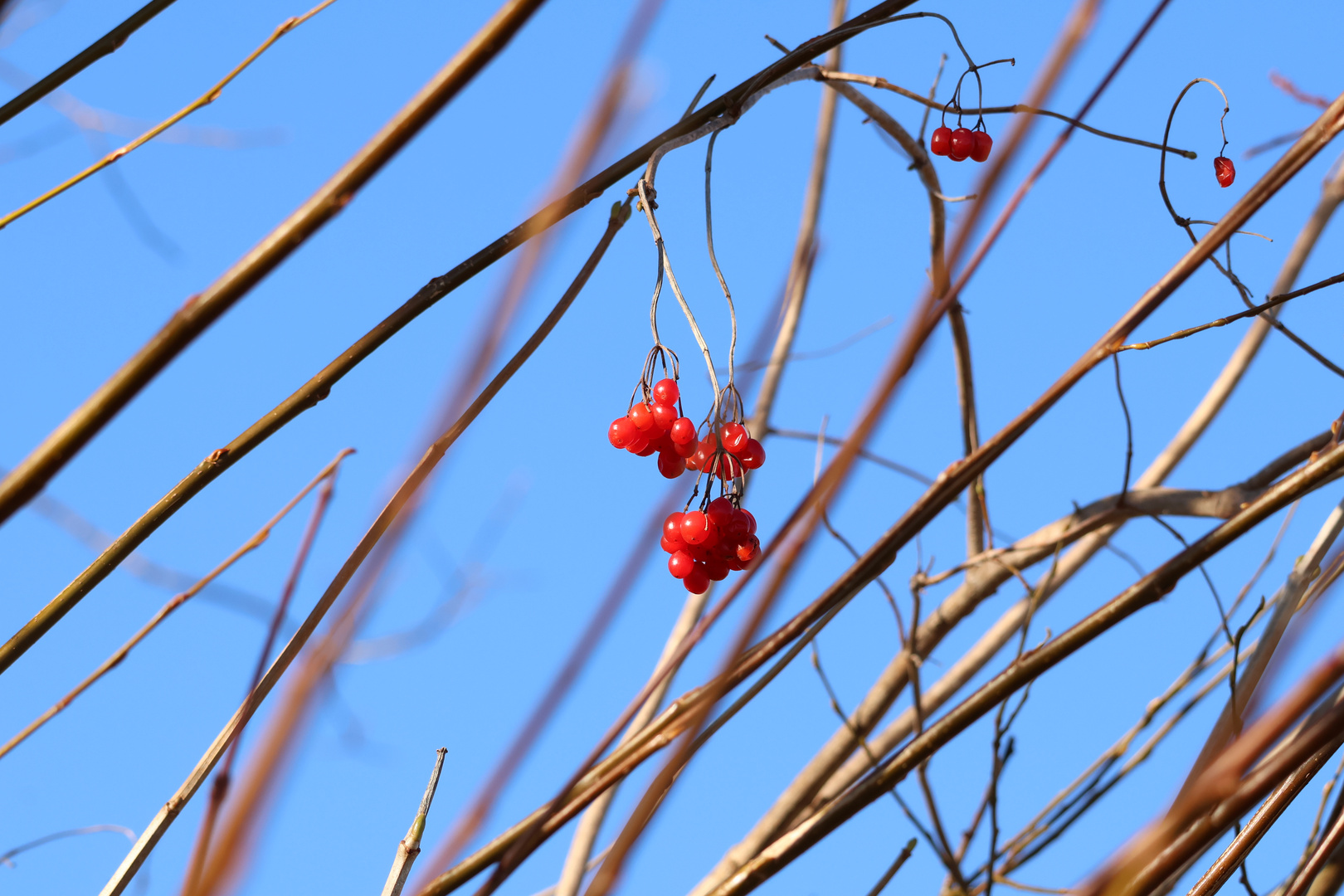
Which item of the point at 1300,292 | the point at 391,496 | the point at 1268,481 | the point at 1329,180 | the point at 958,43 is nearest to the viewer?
A: the point at 391,496

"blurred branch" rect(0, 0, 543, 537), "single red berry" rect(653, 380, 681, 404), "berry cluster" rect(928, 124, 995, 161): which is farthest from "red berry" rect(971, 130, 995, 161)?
"blurred branch" rect(0, 0, 543, 537)

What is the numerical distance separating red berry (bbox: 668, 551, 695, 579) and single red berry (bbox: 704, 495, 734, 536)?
6 cm

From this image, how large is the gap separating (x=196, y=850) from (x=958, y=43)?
3.72ft

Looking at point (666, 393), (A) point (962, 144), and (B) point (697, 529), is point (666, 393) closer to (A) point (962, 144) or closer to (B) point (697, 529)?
(B) point (697, 529)

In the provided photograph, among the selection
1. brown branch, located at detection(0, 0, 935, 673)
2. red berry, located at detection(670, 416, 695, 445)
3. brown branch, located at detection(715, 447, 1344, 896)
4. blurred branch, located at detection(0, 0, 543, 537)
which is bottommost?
brown branch, located at detection(715, 447, 1344, 896)

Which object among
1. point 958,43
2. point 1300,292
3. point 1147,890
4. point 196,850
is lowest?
point 1147,890

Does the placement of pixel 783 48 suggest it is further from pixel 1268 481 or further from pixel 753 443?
pixel 1268 481

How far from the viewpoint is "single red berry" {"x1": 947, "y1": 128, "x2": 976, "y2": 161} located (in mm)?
1440

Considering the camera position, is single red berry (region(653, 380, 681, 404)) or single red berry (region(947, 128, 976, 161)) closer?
single red berry (region(653, 380, 681, 404))

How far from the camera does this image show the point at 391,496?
1.30 ft

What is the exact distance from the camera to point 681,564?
41.4 inches

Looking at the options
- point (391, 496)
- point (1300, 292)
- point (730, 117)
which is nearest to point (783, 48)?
point (730, 117)

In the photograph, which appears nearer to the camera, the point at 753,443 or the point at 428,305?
the point at 428,305

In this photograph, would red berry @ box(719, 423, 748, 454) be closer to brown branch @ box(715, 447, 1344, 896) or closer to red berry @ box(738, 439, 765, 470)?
red berry @ box(738, 439, 765, 470)
